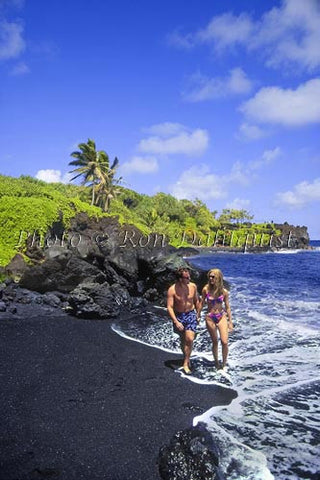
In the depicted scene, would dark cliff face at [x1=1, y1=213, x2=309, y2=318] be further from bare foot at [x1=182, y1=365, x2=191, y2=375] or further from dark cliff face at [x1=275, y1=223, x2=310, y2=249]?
dark cliff face at [x1=275, y1=223, x2=310, y2=249]

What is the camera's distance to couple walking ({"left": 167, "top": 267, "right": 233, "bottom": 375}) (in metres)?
6.50

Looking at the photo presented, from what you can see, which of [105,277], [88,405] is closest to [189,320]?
[88,405]

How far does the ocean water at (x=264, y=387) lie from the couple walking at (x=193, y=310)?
60cm

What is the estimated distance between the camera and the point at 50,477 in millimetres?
3334

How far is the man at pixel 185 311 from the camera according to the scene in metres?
6.45

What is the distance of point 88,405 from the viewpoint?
4906 mm

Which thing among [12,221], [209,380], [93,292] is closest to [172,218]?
[12,221]

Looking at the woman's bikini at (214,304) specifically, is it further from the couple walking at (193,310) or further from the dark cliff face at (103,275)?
the dark cliff face at (103,275)

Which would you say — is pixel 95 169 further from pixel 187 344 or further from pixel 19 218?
pixel 187 344

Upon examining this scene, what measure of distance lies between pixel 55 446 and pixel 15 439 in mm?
488

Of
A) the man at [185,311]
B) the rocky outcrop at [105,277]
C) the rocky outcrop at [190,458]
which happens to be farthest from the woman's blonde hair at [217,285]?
the rocky outcrop at [105,277]

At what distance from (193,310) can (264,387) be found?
182cm

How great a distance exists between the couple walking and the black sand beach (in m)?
0.82

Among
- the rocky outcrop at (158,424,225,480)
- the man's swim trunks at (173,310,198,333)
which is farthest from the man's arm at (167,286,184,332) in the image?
the rocky outcrop at (158,424,225,480)
